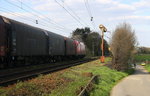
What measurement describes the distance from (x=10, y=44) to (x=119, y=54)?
20.5 meters

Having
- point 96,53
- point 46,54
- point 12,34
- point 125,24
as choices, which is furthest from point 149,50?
point 12,34

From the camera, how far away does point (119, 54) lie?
37.5 metres

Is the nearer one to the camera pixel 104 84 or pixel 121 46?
pixel 104 84

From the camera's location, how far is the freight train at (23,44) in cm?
1923

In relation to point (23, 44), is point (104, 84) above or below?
below

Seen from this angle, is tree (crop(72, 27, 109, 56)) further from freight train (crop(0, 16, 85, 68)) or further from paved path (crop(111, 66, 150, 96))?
paved path (crop(111, 66, 150, 96))

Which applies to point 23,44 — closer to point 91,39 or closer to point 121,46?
point 121,46

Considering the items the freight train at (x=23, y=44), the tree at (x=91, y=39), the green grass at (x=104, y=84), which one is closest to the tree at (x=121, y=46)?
the freight train at (x=23, y=44)

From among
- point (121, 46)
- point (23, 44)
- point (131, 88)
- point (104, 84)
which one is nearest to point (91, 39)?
point (121, 46)

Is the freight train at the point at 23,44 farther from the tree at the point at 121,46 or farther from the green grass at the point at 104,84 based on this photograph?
the tree at the point at 121,46

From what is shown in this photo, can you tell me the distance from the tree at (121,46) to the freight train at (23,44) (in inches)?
312

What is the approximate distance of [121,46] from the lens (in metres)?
38.2

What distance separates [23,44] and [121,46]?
1853 cm

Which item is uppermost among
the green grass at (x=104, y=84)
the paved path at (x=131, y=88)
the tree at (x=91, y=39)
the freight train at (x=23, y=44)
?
the tree at (x=91, y=39)
